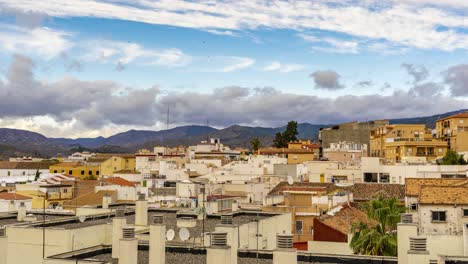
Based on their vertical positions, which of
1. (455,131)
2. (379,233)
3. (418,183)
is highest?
(455,131)

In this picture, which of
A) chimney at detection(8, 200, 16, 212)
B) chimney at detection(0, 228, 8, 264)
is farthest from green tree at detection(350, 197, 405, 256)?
chimney at detection(8, 200, 16, 212)

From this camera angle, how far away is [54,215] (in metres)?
33.9

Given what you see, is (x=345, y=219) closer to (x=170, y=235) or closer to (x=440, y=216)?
(x=440, y=216)

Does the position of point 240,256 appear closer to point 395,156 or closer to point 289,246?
point 289,246

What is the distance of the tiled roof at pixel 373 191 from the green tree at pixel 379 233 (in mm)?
14078

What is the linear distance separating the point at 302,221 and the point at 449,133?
61.3m

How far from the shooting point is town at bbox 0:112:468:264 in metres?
21.8

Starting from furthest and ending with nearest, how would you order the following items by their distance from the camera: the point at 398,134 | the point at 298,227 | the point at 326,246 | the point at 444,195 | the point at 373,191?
the point at 398,134 < the point at 373,191 < the point at 298,227 < the point at 326,246 < the point at 444,195

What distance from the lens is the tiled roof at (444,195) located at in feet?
111

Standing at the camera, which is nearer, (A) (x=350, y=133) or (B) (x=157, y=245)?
(B) (x=157, y=245)

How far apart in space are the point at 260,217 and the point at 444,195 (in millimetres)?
11191

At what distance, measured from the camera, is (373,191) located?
5106 cm

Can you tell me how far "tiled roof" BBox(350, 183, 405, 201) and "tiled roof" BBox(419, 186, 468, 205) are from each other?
13121 mm

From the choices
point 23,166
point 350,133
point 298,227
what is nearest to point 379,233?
point 298,227
